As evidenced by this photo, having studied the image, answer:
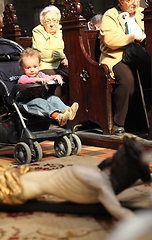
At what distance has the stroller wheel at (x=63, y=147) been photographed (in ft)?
14.6

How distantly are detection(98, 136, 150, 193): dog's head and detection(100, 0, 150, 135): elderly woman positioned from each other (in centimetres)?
235

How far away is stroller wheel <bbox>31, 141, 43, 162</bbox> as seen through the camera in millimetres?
4270

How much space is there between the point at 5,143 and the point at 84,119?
99 centimetres

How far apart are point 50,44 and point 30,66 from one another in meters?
1.57

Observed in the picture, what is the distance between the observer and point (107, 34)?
502cm

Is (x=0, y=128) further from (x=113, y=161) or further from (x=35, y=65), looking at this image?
(x=113, y=161)

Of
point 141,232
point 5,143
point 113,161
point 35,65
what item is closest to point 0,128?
point 5,143

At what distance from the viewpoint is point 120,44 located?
4.94 m

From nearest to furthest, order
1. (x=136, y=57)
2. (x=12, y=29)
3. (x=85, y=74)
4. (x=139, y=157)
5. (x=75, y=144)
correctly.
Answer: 1. (x=139, y=157)
2. (x=75, y=144)
3. (x=136, y=57)
4. (x=85, y=74)
5. (x=12, y=29)

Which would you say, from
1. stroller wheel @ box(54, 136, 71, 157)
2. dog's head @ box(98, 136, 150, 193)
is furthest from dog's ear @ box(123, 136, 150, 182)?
stroller wheel @ box(54, 136, 71, 157)

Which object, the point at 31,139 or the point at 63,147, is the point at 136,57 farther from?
the point at 31,139

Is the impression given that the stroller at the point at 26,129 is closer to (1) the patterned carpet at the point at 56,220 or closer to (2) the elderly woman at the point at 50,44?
(2) the elderly woman at the point at 50,44

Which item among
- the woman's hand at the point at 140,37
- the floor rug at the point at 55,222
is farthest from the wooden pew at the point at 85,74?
the floor rug at the point at 55,222

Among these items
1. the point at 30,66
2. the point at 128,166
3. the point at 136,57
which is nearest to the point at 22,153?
the point at 30,66
